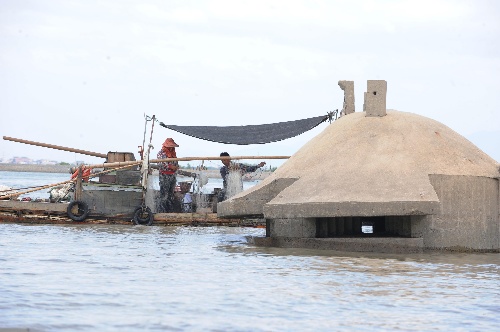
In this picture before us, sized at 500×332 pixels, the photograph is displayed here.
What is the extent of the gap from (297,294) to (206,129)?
14557mm

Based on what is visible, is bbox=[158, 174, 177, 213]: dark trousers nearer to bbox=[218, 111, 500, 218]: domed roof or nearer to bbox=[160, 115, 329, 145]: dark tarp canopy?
bbox=[160, 115, 329, 145]: dark tarp canopy

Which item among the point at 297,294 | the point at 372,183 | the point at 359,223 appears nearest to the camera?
the point at 297,294

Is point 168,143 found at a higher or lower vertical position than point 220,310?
higher

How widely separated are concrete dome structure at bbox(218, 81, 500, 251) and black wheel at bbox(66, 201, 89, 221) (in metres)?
7.04

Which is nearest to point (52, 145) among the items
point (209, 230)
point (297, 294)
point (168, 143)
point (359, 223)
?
point (168, 143)

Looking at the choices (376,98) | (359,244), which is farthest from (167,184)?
(359,244)

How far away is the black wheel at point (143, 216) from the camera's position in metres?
24.2

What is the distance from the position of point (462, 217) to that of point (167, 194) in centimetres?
994

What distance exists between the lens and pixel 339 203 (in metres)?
16.1

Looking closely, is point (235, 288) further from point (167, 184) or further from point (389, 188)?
point (167, 184)

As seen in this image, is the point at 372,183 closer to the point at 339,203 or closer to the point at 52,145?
the point at 339,203

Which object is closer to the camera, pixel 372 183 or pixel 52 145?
pixel 372 183

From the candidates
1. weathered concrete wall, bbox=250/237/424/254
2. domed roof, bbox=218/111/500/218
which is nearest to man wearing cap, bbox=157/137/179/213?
domed roof, bbox=218/111/500/218

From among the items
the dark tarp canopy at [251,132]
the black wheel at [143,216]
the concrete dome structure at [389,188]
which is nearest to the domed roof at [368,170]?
the concrete dome structure at [389,188]
